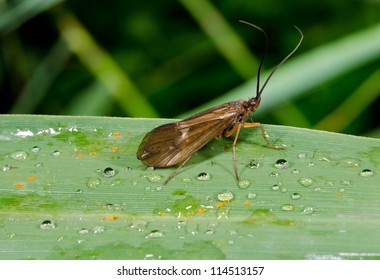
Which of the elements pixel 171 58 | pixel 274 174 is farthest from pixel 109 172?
pixel 171 58

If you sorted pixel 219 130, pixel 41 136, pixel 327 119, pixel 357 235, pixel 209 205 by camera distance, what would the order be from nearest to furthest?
pixel 357 235 → pixel 209 205 → pixel 41 136 → pixel 219 130 → pixel 327 119

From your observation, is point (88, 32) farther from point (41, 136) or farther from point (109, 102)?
point (41, 136)

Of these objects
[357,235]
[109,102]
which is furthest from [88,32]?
[357,235]

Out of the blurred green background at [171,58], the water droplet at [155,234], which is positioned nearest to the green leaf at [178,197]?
the water droplet at [155,234]


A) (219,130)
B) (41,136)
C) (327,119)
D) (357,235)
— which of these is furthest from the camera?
(327,119)

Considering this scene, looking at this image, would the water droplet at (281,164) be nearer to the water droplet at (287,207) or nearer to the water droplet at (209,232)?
the water droplet at (287,207)

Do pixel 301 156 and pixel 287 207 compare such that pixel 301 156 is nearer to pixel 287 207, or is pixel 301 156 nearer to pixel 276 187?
pixel 276 187
